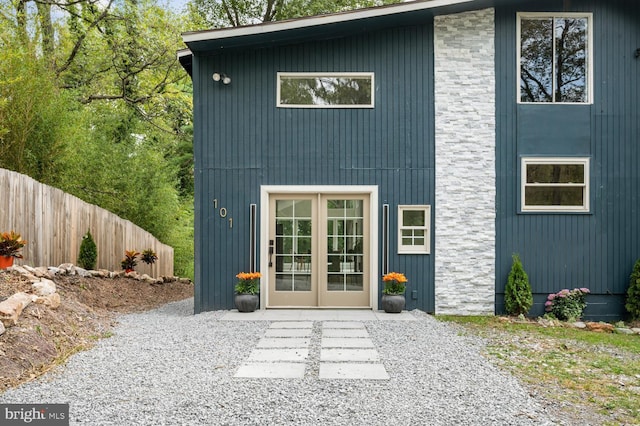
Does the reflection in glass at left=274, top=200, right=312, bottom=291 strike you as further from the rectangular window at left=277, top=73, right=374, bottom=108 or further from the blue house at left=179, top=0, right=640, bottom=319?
the rectangular window at left=277, top=73, right=374, bottom=108

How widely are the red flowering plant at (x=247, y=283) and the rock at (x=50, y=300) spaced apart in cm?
244

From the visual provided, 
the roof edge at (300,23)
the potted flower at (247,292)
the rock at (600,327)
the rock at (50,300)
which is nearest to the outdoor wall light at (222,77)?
the roof edge at (300,23)

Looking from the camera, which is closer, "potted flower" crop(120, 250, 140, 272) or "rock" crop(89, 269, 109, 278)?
"rock" crop(89, 269, 109, 278)

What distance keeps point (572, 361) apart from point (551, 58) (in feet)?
16.6

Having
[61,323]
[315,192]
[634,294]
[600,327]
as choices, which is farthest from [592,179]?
Answer: [61,323]

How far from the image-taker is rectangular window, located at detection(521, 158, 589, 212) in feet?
26.8

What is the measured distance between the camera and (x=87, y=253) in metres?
8.93

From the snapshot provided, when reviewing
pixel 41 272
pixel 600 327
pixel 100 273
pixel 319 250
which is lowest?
pixel 600 327

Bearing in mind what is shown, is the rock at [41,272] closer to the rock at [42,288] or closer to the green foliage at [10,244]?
the green foliage at [10,244]

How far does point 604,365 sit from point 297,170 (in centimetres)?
478

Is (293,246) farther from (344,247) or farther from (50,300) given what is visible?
(50,300)

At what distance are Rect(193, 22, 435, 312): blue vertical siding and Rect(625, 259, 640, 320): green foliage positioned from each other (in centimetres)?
290

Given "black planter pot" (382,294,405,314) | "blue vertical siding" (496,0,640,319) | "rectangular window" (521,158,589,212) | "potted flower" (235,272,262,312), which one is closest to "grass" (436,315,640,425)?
"black planter pot" (382,294,405,314)

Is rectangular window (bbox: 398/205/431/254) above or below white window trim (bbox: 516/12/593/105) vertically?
below
